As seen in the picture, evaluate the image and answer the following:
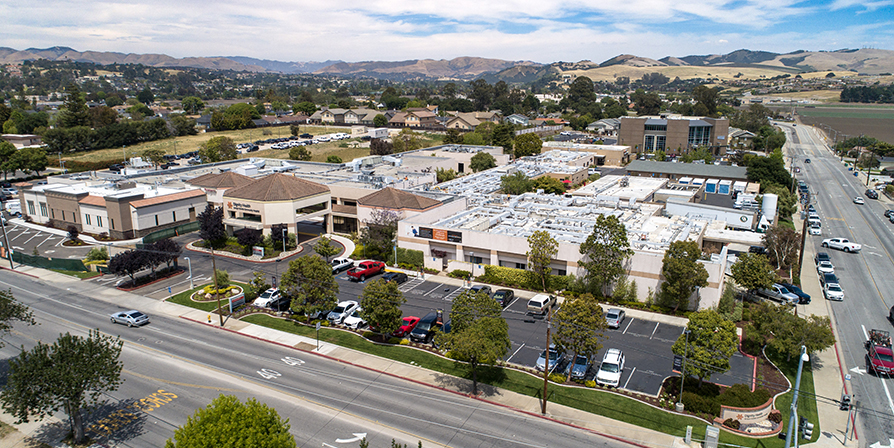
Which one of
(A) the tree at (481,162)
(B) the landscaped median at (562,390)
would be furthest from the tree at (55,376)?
(A) the tree at (481,162)

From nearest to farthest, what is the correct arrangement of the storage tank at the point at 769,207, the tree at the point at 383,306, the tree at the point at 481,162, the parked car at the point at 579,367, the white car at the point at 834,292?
the parked car at the point at 579,367, the tree at the point at 383,306, the white car at the point at 834,292, the storage tank at the point at 769,207, the tree at the point at 481,162

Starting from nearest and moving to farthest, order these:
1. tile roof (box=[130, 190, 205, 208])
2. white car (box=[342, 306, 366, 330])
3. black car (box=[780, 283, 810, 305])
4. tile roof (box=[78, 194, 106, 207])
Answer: white car (box=[342, 306, 366, 330])
black car (box=[780, 283, 810, 305])
tile roof (box=[130, 190, 205, 208])
tile roof (box=[78, 194, 106, 207])

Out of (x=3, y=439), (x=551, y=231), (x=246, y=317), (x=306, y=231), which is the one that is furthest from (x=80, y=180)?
(x=551, y=231)

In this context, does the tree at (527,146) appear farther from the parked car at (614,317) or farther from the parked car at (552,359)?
the parked car at (552,359)

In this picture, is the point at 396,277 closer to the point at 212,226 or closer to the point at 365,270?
the point at 365,270

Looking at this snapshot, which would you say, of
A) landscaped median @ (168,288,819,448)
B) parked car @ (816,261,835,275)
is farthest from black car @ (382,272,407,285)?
parked car @ (816,261,835,275)

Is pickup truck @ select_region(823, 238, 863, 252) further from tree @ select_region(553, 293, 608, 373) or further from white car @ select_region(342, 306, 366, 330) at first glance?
white car @ select_region(342, 306, 366, 330)
